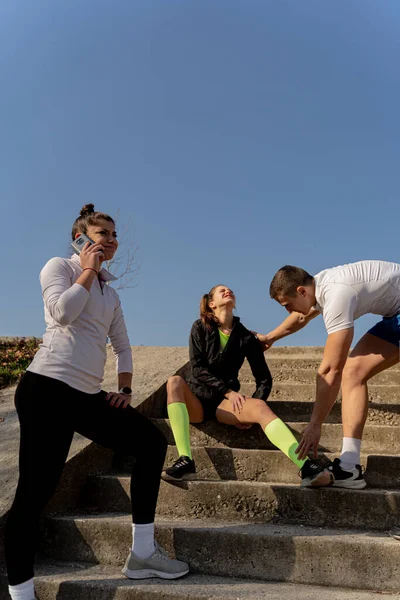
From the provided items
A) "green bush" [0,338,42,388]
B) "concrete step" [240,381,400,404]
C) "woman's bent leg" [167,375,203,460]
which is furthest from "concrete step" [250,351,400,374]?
"green bush" [0,338,42,388]

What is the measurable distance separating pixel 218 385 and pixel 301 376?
6.25ft

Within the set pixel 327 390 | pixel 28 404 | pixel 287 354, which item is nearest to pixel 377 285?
pixel 327 390

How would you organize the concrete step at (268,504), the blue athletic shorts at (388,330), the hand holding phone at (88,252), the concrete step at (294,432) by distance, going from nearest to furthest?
the hand holding phone at (88,252) < the concrete step at (268,504) < the blue athletic shorts at (388,330) < the concrete step at (294,432)

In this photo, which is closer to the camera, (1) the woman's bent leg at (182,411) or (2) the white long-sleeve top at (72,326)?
(2) the white long-sleeve top at (72,326)

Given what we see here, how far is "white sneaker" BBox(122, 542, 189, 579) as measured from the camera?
2.85m

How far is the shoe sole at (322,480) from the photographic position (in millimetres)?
3277

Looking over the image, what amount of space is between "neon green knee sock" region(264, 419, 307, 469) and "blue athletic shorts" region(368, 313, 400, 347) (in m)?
0.98

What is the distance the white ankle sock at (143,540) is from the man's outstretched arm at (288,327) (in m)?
2.06

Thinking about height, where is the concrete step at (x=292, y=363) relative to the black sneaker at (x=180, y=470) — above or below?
above

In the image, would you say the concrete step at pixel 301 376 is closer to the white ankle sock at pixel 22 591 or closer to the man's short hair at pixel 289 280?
the man's short hair at pixel 289 280

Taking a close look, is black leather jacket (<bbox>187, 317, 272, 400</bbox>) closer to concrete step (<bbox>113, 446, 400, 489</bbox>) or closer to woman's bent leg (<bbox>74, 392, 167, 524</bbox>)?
concrete step (<bbox>113, 446, 400, 489</bbox>)

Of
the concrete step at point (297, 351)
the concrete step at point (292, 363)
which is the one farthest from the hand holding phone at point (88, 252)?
the concrete step at point (297, 351)

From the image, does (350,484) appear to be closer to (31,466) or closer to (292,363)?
(31,466)

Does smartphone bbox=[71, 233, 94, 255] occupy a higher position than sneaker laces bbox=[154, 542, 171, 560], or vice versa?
smartphone bbox=[71, 233, 94, 255]
